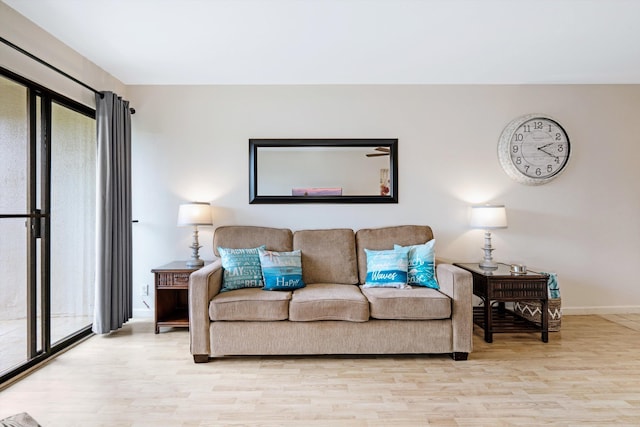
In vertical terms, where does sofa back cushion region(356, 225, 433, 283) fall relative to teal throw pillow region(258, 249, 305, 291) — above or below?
above

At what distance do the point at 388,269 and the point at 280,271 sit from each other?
918 mm

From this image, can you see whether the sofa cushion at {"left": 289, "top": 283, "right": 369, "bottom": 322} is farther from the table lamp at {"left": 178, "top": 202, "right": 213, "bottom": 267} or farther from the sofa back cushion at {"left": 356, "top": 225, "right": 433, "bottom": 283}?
the table lamp at {"left": 178, "top": 202, "right": 213, "bottom": 267}

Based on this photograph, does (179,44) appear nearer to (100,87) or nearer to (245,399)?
(100,87)

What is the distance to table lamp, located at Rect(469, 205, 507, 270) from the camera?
346cm

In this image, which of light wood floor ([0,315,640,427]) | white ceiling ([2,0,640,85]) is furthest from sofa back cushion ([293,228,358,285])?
white ceiling ([2,0,640,85])

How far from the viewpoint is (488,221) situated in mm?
3465

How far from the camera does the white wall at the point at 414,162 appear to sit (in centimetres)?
383

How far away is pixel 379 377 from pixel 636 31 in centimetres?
320

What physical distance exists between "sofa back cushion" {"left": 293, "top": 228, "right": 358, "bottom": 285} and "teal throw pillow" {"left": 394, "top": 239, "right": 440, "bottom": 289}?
0.53 metres

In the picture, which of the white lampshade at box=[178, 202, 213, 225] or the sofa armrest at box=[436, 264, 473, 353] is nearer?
the sofa armrest at box=[436, 264, 473, 353]

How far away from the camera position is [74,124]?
3.18 meters

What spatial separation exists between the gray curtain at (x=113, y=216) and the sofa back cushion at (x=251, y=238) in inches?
34.3

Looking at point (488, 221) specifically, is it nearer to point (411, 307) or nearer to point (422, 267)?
point (422, 267)

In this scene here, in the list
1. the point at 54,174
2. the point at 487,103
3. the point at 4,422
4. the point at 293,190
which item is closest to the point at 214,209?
the point at 293,190
